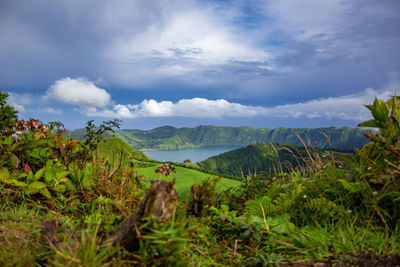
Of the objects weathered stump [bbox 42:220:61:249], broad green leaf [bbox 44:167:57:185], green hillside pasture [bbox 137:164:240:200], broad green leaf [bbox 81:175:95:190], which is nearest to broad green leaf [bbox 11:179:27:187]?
broad green leaf [bbox 44:167:57:185]

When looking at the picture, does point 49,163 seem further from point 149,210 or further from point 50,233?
point 149,210

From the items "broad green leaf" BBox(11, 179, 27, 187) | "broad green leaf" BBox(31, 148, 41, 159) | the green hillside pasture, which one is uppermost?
"broad green leaf" BBox(31, 148, 41, 159)

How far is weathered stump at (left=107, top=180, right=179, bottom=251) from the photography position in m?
2.09

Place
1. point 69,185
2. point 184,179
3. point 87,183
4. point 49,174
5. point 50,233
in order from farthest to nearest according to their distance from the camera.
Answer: point 184,179 → point 87,183 → point 69,185 → point 49,174 → point 50,233

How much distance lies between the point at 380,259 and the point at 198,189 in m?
1.97

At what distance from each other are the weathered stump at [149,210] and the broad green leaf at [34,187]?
264 centimetres

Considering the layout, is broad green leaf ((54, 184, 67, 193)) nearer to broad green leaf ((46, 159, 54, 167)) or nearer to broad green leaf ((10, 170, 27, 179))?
broad green leaf ((46, 159, 54, 167))

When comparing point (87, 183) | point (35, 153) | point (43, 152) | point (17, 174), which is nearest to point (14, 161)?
point (17, 174)

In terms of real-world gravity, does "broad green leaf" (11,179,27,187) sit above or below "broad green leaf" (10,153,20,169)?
below

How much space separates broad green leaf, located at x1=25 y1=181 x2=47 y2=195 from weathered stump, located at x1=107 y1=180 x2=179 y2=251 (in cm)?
264

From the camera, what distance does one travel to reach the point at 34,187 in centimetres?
407

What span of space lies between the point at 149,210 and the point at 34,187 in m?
3.02

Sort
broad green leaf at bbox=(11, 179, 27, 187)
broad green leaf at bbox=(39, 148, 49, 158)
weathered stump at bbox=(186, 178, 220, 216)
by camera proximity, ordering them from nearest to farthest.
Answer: weathered stump at bbox=(186, 178, 220, 216) → broad green leaf at bbox=(11, 179, 27, 187) → broad green leaf at bbox=(39, 148, 49, 158)

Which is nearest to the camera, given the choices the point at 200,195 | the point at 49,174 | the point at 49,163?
the point at 200,195
